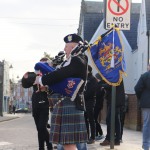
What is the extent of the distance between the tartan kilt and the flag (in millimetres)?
3606

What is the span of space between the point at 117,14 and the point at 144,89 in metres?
1.77

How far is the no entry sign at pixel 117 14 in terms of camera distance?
893cm

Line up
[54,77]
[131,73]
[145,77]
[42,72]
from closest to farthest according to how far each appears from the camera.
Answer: [54,77] < [42,72] < [145,77] < [131,73]

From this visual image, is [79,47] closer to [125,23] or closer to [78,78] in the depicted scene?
[78,78]

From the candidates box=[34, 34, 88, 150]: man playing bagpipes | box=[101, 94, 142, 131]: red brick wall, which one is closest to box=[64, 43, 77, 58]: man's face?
box=[34, 34, 88, 150]: man playing bagpipes

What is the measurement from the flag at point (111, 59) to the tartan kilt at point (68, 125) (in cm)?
361

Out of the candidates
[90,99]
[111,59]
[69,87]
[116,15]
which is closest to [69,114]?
[69,87]

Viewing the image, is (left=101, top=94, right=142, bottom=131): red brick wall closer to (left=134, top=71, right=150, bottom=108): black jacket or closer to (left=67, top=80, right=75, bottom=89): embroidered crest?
(left=134, top=71, right=150, bottom=108): black jacket

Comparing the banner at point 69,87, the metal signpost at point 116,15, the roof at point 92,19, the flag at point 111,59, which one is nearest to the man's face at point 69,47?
the banner at point 69,87

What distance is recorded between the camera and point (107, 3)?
8.99 metres

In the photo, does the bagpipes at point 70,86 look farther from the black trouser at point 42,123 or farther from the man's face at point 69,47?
the black trouser at point 42,123

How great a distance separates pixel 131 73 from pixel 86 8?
39.1 ft

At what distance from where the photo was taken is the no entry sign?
8930mm

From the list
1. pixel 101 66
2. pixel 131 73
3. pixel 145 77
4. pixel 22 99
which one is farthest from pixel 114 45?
pixel 22 99
